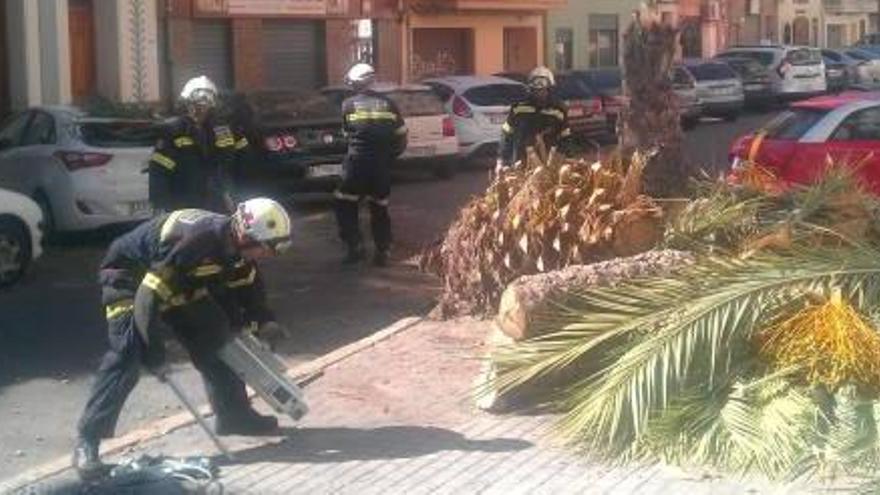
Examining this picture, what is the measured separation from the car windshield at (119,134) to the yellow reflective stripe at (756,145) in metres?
5.61

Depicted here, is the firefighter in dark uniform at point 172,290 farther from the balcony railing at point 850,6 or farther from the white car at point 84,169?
the balcony railing at point 850,6

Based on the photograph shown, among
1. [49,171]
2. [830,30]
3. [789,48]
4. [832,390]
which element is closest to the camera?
[832,390]

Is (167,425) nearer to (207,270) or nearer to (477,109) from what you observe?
(207,270)

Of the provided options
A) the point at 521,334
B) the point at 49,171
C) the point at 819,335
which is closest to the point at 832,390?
the point at 819,335

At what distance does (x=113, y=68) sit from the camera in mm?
24969

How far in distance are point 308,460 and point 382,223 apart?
5.94 metres

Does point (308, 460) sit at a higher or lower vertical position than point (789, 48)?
lower

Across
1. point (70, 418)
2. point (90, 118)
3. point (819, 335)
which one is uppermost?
point (90, 118)

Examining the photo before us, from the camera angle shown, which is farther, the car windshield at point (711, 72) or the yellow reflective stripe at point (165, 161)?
the car windshield at point (711, 72)

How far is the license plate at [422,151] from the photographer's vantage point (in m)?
20.8

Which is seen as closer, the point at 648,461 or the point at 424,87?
the point at 648,461

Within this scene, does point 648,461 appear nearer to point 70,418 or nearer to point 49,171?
point 70,418

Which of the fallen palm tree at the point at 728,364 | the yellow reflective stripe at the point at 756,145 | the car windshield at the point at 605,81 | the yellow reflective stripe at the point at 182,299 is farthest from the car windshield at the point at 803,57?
the yellow reflective stripe at the point at 182,299

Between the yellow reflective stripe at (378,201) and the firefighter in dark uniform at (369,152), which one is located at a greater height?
the firefighter in dark uniform at (369,152)
